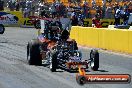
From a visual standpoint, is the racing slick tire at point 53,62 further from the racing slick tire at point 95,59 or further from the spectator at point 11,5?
the spectator at point 11,5

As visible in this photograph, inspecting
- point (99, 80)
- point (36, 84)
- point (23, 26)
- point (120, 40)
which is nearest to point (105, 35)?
point (120, 40)

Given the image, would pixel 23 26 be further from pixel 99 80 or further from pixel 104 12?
pixel 99 80

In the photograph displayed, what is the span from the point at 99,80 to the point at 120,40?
14.7 meters

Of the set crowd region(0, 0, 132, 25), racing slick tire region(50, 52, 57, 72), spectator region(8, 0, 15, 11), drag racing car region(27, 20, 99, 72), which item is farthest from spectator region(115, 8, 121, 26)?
racing slick tire region(50, 52, 57, 72)

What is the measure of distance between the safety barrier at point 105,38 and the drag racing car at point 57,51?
20.8 ft

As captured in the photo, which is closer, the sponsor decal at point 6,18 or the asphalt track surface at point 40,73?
the asphalt track surface at point 40,73

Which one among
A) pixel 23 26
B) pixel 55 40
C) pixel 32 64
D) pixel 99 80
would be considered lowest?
pixel 23 26

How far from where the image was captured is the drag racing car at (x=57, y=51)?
12.2 meters

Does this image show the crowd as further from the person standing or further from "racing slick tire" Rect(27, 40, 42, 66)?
"racing slick tire" Rect(27, 40, 42, 66)

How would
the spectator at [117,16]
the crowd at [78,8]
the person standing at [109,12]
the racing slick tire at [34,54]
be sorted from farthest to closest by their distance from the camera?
the person standing at [109,12] → the crowd at [78,8] → the spectator at [117,16] → the racing slick tire at [34,54]

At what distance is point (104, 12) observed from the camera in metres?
38.9

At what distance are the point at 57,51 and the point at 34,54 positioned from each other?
153cm

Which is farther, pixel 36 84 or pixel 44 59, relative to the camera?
pixel 44 59

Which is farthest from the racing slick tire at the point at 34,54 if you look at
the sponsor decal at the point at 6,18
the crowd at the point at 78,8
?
the crowd at the point at 78,8
